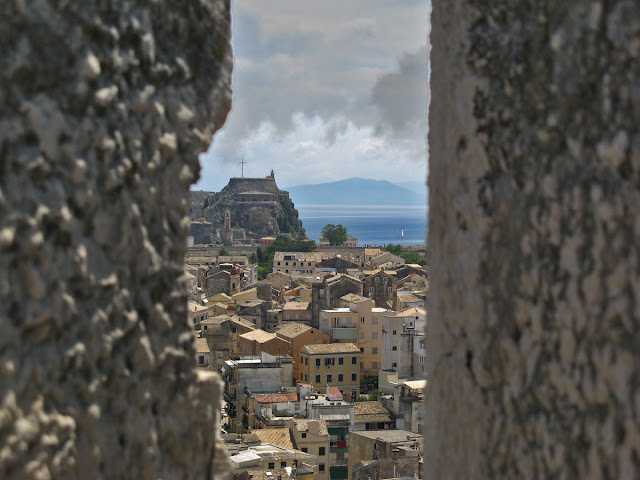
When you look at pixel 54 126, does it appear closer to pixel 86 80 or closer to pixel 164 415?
pixel 86 80

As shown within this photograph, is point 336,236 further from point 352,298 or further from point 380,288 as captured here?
point 352,298

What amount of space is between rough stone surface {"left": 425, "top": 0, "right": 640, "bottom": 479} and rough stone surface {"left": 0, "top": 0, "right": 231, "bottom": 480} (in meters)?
0.59

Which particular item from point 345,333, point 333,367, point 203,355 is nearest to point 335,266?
point 345,333

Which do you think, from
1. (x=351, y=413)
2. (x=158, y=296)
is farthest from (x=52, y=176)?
(x=351, y=413)

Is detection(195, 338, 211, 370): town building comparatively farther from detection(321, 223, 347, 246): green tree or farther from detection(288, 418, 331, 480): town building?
detection(321, 223, 347, 246): green tree

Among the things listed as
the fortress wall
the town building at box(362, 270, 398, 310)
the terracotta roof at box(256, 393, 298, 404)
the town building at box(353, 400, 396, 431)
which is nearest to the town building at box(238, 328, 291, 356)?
the terracotta roof at box(256, 393, 298, 404)

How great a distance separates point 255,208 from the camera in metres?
85.8

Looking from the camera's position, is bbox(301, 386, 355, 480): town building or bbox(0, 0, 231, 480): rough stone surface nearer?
bbox(0, 0, 231, 480): rough stone surface

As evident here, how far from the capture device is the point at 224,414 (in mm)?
22641

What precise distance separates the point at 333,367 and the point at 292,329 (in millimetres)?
2762

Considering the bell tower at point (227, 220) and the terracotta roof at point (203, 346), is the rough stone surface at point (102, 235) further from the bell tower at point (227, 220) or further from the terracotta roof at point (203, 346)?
the bell tower at point (227, 220)

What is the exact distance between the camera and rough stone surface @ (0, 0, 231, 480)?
1.39 meters

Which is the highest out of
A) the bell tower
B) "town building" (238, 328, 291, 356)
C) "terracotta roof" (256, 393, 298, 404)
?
→ the bell tower

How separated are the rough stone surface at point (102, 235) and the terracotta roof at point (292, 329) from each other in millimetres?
24401
